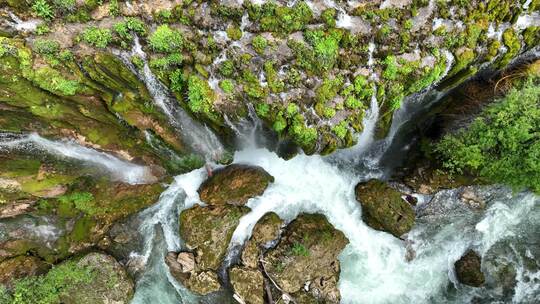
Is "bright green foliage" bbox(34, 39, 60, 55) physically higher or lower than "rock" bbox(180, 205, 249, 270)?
higher

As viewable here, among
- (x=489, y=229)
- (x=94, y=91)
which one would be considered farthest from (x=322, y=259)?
(x=94, y=91)

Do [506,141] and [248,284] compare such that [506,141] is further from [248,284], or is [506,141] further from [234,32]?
[248,284]

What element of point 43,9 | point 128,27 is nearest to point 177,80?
point 128,27

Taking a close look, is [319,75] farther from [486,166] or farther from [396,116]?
[486,166]

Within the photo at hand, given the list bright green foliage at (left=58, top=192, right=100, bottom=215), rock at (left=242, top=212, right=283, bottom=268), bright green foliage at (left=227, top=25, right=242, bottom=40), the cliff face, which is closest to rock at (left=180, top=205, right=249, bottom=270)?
rock at (left=242, top=212, right=283, bottom=268)

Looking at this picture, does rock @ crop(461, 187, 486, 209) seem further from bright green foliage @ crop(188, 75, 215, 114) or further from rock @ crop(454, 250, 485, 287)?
bright green foliage @ crop(188, 75, 215, 114)

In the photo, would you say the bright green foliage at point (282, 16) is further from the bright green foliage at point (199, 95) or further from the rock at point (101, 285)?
the rock at point (101, 285)
